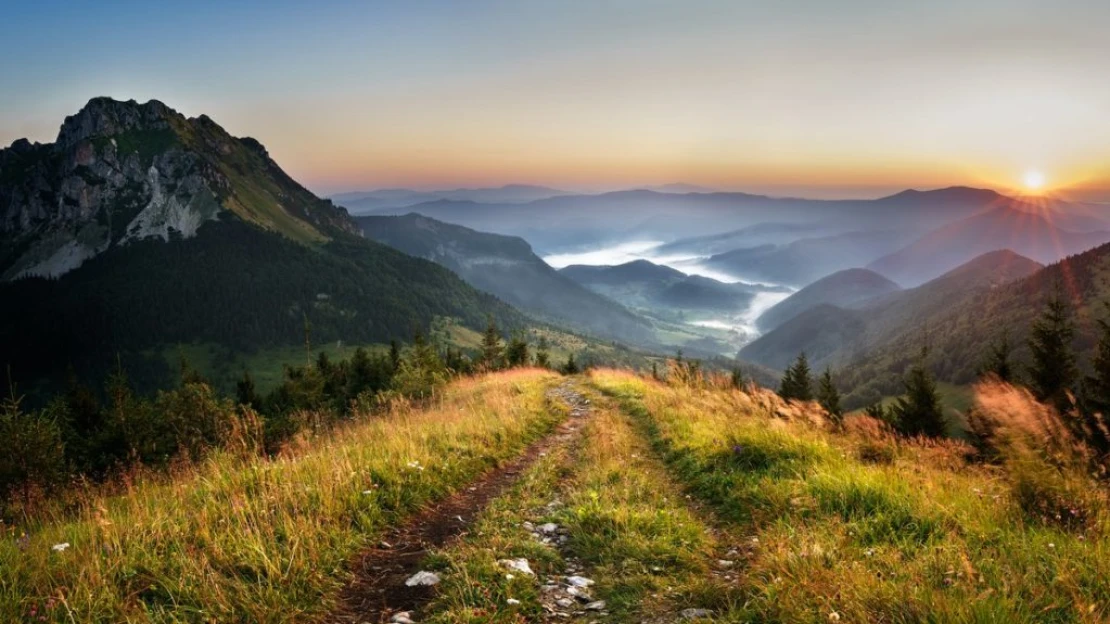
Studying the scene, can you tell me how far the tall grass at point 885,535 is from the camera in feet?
13.6

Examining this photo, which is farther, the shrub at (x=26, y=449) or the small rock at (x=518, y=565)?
the shrub at (x=26, y=449)

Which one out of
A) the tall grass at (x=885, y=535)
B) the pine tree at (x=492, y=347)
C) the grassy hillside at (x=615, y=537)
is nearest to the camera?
the tall grass at (x=885, y=535)

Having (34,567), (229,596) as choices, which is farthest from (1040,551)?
(34,567)

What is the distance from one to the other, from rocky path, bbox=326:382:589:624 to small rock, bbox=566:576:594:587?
1.45 meters

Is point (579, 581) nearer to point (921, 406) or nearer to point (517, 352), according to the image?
point (921, 406)

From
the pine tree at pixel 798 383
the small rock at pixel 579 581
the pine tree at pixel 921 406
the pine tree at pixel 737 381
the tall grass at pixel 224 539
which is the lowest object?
the pine tree at pixel 798 383

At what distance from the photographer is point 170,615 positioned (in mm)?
4465

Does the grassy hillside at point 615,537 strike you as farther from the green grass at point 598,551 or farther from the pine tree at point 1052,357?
the pine tree at point 1052,357

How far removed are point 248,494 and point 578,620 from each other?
500 cm

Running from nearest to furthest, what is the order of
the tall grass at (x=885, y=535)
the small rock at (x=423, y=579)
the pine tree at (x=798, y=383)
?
the tall grass at (x=885, y=535) < the small rock at (x=423, y=579) < the pine tree at (x=798, y=383)

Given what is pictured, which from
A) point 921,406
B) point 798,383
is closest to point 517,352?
point 798,383

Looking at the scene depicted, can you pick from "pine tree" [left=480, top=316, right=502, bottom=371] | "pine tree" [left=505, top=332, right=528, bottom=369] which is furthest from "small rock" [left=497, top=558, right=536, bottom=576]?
"pine tree" [left=505, top=332, right=528, bottom=369]

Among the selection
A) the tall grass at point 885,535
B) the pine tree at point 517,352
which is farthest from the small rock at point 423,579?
the pine tree at point 517,352

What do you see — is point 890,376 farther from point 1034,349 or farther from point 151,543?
point 151,543
